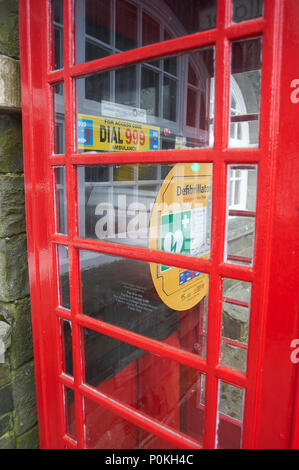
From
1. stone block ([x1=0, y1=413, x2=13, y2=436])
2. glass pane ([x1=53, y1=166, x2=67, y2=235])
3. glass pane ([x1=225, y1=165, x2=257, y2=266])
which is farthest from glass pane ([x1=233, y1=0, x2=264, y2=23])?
stone block ([x1=0, y1=413, x2=13, y2=436])

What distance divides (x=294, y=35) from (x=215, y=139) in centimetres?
29

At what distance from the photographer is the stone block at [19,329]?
1.55 meters

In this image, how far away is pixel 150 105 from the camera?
1547 millimetres

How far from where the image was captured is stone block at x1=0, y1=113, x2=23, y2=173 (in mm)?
1441

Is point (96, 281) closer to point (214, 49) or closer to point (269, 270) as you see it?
point (269, 270)

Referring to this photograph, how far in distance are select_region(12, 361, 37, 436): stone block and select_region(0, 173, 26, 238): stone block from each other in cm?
69

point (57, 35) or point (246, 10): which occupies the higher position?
point (57, 35)

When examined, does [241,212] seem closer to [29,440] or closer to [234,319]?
[234,319]

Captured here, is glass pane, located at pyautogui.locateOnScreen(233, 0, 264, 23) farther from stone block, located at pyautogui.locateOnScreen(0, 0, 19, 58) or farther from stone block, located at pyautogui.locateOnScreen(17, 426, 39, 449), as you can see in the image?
stone block, located at pyautogui.locateOnScreen(17, 426, 39, 449)

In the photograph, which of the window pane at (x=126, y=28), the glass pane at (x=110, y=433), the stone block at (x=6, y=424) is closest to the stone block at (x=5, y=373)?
the stone block at (x=6, y=424)

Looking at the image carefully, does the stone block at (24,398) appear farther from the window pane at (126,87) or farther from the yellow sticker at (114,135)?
the window pane at (126,87)

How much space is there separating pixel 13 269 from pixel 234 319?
1049mm

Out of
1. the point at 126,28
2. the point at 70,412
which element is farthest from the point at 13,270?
the point at 126,28
